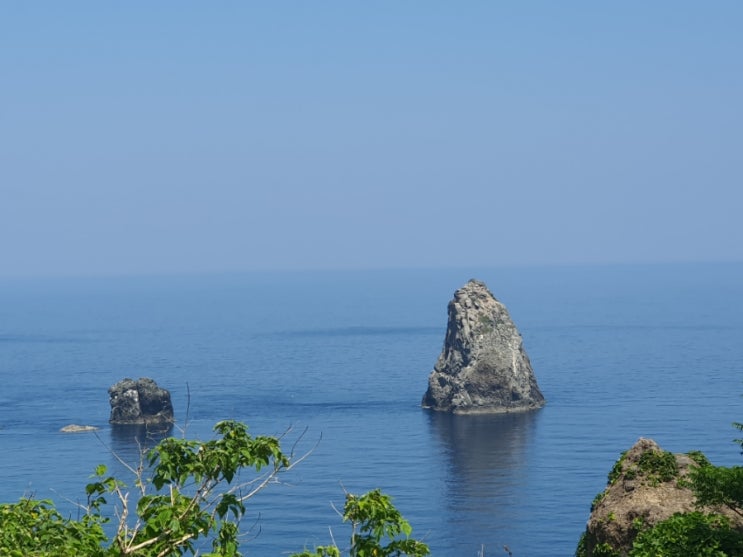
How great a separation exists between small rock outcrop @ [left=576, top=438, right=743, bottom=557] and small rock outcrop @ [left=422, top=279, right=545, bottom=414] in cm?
13062

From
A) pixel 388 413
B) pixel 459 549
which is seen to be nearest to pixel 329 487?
pixel 459 549

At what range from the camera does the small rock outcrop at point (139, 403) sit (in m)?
159

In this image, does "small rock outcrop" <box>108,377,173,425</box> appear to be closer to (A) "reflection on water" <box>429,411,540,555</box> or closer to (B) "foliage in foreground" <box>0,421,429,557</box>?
(A) "reflection on water" <box>429,411,540,555</box>

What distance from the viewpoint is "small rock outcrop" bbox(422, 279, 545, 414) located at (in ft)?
558

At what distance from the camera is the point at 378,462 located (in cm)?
13888

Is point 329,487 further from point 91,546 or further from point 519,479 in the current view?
point 91,546

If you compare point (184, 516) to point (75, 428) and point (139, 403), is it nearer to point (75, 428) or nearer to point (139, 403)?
point (139, 403)

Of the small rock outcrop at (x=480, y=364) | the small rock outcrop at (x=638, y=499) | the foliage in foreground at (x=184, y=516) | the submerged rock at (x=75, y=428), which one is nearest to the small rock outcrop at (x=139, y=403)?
the submerged rock at (x=75, y=428)

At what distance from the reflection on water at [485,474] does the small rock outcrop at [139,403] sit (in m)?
37.9

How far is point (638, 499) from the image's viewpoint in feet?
121

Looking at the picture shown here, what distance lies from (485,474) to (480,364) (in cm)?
3484

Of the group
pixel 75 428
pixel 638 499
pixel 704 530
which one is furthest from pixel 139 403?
pixel 704 530

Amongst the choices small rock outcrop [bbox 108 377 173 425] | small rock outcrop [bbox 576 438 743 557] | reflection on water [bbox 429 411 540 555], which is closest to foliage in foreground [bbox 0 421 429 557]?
small rock outcrop [bbox 576 438 743 557]

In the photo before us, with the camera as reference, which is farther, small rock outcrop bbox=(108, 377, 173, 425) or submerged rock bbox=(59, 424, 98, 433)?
submerged rock bbox=(59, 424, 98, 433)
